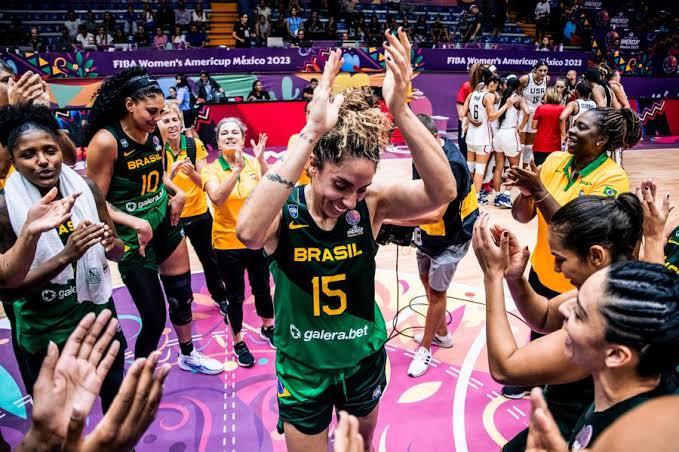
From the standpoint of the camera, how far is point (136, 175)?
3.35m

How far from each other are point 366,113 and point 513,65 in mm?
15003

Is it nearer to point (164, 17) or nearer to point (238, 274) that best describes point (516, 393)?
point (238, 274)

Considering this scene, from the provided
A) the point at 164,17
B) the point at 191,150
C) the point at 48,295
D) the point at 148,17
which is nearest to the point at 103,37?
the point at 148,17

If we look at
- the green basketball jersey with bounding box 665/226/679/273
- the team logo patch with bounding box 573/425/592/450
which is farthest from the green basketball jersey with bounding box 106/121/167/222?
the green basketball jersey with bounding box 665/226/679/273

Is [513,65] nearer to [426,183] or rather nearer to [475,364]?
[475,364]

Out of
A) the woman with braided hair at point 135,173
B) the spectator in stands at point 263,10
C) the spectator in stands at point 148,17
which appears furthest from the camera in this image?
the spectator in stands at point 263,10

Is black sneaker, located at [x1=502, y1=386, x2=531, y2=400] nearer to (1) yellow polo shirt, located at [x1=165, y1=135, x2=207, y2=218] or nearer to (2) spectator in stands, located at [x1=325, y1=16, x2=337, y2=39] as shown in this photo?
(1) yellow polo shirt, located at [x1=165, y1=135, x2=207, y2=218]

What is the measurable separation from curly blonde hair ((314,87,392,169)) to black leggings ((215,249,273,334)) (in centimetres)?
212

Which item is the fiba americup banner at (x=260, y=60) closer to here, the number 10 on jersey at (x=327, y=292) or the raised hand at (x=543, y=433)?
the number 10 on jersey at (x=327, y=292)

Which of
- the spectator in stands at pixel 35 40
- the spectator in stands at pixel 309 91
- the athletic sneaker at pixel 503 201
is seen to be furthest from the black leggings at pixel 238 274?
the spectator in stands at pixel 35 40

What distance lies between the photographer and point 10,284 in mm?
2256

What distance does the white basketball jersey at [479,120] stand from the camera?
7.63 m

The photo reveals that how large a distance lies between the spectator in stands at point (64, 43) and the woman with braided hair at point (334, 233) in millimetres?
12422

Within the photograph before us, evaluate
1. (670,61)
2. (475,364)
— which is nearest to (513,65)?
(670,61)
